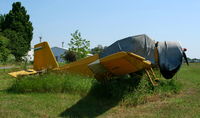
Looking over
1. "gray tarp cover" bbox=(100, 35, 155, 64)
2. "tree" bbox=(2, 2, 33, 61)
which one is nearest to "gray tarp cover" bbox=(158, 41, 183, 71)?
"gray tarp cover" bbox=(100, 35, 155, 64)

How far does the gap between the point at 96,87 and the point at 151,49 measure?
83.1 inches

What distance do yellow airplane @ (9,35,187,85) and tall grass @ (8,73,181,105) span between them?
0.93 feet

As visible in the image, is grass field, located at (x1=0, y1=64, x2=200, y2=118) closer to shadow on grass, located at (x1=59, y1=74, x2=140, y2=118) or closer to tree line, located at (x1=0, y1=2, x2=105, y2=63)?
shadow on grass, located at (x1=59, y1=74, x2=140, y2=118)

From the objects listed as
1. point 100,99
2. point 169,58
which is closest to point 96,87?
point 100,99

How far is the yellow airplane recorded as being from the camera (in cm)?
611

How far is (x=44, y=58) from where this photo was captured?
9.20 m

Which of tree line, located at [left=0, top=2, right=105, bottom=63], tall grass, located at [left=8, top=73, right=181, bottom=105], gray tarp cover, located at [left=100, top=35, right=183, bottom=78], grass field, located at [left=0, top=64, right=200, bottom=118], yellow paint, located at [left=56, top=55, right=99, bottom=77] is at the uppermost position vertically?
tree line, located at [left=0, top=2, right=105, bottom=63]

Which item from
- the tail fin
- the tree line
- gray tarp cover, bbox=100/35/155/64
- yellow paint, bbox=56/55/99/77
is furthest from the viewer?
the tree line

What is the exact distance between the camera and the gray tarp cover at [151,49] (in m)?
7.34

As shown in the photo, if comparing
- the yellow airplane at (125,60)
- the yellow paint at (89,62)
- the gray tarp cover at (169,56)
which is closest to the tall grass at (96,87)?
the yellow airplane at (125,60)

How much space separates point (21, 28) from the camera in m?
41.5

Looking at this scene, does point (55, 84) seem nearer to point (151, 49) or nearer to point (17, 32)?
point (151, 49)

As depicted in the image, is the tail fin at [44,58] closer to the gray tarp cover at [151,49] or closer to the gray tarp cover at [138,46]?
the gray tarp cover at [151,49]

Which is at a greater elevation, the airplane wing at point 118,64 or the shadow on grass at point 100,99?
the airplane wing at point 118,64
